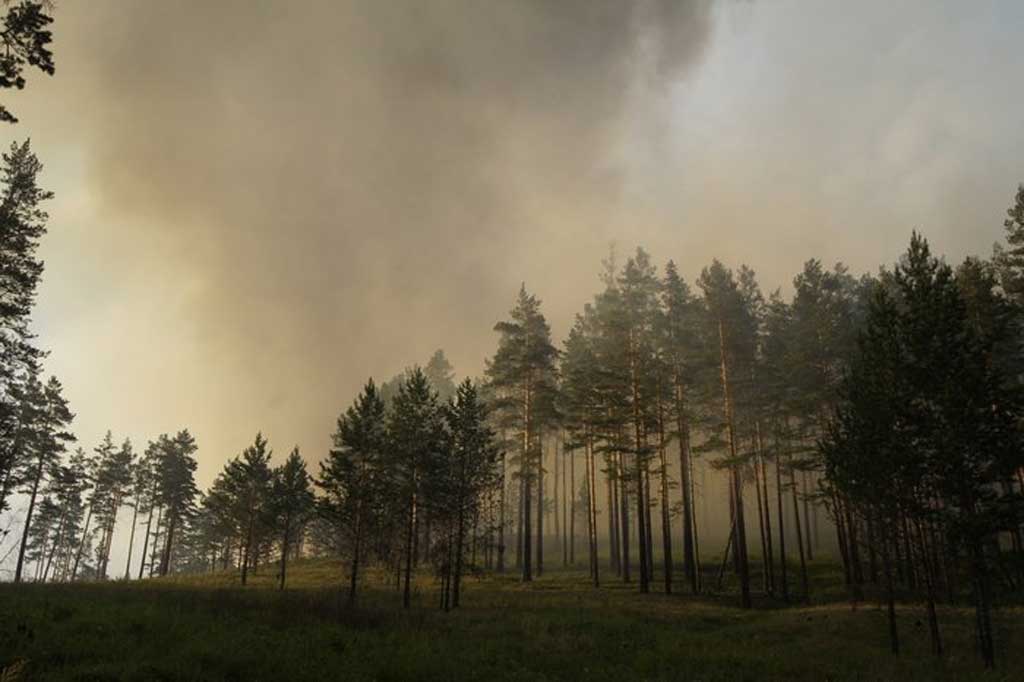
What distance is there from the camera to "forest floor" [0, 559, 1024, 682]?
13.9m

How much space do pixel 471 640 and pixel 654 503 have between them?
20.1m

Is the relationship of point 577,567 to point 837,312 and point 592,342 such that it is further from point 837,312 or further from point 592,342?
point 837,312

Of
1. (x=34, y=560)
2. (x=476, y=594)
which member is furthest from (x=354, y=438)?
(x=34, y=560)

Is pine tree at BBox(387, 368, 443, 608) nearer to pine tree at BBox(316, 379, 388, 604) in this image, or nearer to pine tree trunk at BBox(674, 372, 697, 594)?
pine tree at BBox(316, 379, 388, 604)

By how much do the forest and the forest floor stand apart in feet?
0.48

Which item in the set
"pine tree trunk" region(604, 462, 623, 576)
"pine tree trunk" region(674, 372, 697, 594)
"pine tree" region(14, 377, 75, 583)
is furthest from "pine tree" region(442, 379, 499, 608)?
"pine tree" region(14, 377, 75, 583)

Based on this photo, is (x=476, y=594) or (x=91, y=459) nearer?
(x=476, y=594)

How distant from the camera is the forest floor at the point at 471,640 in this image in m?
13.9

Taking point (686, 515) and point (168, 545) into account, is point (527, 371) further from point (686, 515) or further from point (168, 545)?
point (168, 545)

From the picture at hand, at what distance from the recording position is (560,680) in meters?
16.9

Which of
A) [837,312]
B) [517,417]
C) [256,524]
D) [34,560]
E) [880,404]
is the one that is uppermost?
[837,312]

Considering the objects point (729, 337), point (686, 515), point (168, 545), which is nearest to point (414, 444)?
point (686, 515)

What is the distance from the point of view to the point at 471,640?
68.9ft

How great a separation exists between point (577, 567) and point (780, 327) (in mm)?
27310
